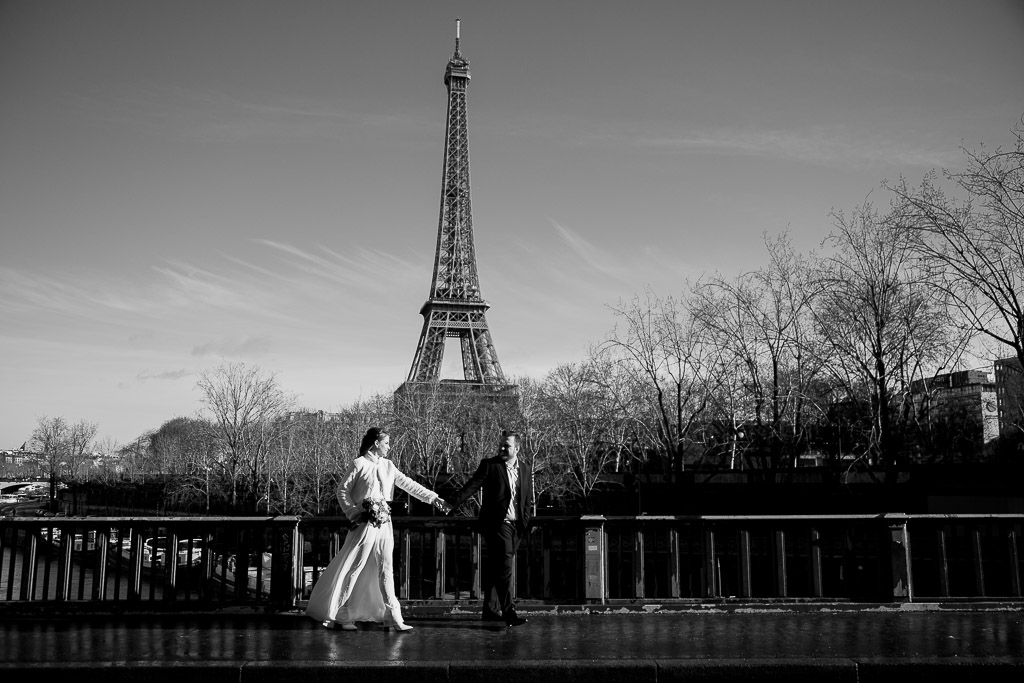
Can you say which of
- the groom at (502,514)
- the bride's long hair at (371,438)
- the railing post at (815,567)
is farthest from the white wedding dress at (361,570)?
the railing post at (815,567)

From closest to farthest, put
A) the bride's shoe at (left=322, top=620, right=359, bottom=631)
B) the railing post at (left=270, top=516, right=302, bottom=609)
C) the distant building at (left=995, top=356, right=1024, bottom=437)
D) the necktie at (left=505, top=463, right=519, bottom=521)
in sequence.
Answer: the bride's shoe at (left=322, top=620, right=359, bottom=631)
the necktie at (left=505, top=463, right=519, bottom=521)
the railing post at (left=270, top=516, right=302, bottom=609)
the distant building at (left=995, top=356, right=1024, bottom=437)

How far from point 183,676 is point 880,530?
7.87 m

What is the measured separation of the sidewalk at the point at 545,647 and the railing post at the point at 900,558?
210 mm

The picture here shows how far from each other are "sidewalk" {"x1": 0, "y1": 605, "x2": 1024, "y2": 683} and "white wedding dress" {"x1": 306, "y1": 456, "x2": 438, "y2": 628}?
22 cm

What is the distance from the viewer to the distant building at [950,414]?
83.4ft

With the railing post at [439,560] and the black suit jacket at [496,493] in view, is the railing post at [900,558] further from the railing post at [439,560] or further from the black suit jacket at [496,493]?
Answer: the railing post at [439,560]

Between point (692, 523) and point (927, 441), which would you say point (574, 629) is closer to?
point (692, 523)

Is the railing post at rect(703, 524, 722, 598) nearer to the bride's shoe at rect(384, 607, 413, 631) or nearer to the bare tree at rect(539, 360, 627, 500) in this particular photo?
the bride's shoe at rect(384, 607, 413, 631)

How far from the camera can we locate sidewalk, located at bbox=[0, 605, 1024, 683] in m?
6.85

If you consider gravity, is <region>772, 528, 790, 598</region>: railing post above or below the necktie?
below

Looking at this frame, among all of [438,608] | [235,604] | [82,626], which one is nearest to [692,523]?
[438,608]

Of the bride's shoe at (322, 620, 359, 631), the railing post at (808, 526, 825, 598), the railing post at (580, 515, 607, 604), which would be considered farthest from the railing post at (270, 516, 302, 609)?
the railing post at (808, 526, 825, 598)

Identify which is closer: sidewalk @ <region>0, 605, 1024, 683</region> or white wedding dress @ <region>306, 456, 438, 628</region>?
sidewalk @ <region>0, 605, 1024, 683</region>

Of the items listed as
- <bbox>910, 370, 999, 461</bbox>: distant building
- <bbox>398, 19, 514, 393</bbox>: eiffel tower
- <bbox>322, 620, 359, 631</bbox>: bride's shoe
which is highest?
<bbox>398, 19, 514, 393</bbox>: eiffel tower
